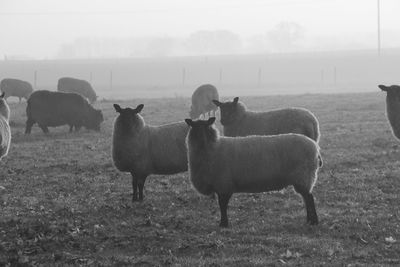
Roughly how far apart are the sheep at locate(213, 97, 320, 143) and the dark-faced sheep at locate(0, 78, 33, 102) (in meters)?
28.1

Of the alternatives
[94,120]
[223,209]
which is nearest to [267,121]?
[223,209]

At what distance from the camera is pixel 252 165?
31.7ft

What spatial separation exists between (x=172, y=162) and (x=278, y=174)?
3025 millimetres

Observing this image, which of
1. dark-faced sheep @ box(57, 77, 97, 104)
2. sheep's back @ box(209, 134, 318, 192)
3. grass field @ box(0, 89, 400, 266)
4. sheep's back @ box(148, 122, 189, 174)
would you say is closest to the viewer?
grass field @ box(0, 89, 400, 266)

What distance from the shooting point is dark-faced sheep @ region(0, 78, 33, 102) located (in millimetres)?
38688

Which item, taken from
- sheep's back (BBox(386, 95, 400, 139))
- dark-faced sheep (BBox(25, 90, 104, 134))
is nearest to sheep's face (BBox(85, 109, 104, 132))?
dark-faced sheep (BBox(25, 90, 104, 134))

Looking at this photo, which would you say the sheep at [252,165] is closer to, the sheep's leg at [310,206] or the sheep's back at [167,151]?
the sheep's leg at [310,206]

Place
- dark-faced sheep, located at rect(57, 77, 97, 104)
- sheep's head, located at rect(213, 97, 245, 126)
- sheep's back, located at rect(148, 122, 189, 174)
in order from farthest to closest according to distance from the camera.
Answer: dark-faced sheep, located at rect(57, 77, 97, 104)
sheep's head, located at rect(213, 97, 245, 126)
sheep's back, located at rect(148, 122, 189, 174)

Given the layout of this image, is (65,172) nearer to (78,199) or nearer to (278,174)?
(78,199)

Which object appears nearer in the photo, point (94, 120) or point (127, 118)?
point (127, 118)

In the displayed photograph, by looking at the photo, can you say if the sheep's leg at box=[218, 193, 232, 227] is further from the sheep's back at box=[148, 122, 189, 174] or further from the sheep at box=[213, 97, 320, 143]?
the sheep at box=[213, 97, 320, 143]

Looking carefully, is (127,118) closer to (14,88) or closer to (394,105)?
(394,105)

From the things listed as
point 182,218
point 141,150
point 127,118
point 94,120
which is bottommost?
point 182,218

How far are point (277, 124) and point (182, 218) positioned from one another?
15.3 feet
